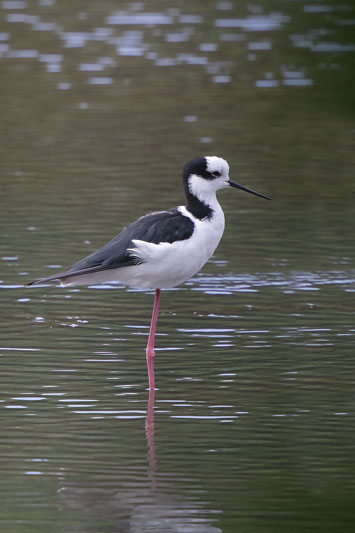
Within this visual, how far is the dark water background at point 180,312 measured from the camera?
6.55m

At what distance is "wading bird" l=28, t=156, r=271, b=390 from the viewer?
8586 mm

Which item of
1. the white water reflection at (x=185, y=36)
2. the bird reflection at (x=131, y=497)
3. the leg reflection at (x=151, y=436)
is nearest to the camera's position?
the bird reflection at (x=131, y=497)

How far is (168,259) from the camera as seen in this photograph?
8625mm

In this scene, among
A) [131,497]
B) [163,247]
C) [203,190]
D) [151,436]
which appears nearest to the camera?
[131,497]

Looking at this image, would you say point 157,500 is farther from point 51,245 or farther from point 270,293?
point 51,245

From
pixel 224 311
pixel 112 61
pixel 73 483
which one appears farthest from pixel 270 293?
pixel 112 61

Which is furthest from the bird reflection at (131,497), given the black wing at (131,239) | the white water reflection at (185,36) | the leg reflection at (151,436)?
the white water reflection at (185,36)

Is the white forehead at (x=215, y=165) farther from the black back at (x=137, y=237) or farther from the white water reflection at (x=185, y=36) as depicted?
the white water reflection at (x=185, y=36)

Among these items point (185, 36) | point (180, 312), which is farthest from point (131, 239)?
point (185, 36)

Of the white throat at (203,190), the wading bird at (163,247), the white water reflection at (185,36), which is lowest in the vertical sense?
the white water reflection at (185,36)

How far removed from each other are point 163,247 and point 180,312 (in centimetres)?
168

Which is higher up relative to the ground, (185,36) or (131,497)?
(131,497)

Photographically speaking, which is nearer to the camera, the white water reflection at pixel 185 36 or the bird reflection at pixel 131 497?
the bird reflection at pixel 131 497

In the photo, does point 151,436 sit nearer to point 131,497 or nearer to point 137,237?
point 131,497
